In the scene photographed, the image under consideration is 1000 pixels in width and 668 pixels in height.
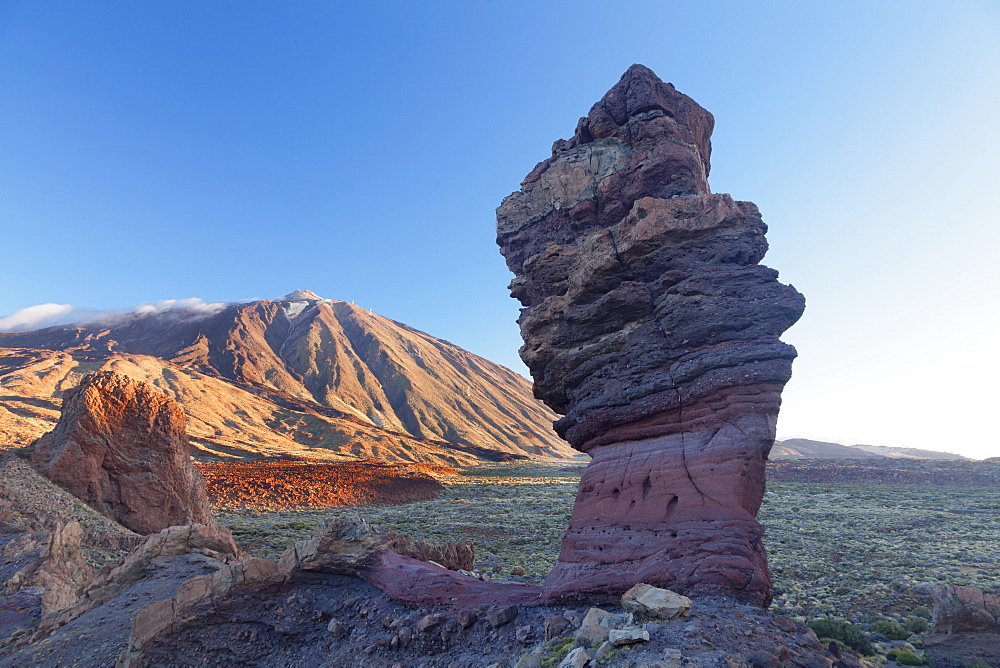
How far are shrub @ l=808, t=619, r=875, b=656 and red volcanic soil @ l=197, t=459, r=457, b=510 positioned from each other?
116ft

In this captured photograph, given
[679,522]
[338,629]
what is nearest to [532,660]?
[679,522]

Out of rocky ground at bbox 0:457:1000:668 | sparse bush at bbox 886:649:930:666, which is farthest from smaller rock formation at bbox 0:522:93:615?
sparse bush at bbox 886:649:930:666

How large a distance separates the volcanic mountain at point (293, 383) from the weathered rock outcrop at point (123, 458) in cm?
3599

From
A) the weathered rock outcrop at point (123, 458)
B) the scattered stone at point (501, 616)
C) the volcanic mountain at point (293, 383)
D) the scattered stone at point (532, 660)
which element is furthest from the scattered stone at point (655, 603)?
the volcanic mountain at point (293, 383)

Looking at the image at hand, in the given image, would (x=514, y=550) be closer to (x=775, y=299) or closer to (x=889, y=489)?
(x=775, y=299)

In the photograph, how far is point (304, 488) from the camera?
4016 centimetres

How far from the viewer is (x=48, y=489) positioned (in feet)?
59.4

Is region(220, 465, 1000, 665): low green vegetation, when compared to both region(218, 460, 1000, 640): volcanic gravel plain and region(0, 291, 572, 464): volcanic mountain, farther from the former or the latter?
region(0, 291, 572, 464): volcanic mountain

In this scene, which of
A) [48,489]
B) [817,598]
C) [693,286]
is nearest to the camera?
[693,286]

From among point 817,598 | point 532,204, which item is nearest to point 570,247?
point 532,204

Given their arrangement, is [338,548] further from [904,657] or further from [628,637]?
[904,657]

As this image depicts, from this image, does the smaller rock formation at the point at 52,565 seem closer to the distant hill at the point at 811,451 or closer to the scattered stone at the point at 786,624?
the scattered stone at the point at 786,624

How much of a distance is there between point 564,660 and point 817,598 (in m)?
14.2

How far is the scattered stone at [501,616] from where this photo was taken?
830 cm
